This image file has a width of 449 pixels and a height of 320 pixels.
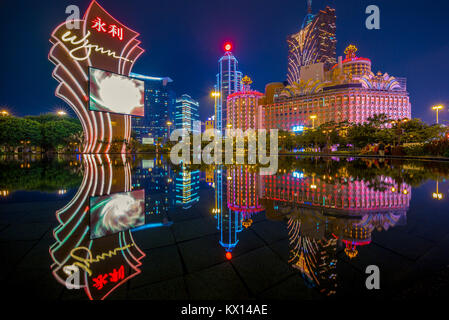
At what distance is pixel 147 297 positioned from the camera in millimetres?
1511

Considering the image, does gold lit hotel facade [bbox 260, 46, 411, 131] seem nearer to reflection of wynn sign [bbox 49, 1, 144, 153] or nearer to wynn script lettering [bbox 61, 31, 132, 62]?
reflection of wynn sign [bbox 49, 1, 144, 153]

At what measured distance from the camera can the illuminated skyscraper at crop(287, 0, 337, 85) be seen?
135125mm

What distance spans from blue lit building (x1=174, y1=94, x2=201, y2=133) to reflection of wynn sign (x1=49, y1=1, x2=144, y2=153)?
12779 centimetres

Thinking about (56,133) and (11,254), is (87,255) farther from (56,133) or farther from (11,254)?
(56,133)

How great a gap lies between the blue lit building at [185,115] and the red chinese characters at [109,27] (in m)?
129

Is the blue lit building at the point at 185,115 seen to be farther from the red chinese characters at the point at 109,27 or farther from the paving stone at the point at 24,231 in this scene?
the paving stone at the point at 24,231

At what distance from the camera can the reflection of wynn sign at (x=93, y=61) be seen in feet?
94.4

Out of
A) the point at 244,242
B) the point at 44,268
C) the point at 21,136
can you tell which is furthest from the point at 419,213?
the point at 21,136

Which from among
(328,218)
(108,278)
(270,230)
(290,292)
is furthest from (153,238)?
(328,218)

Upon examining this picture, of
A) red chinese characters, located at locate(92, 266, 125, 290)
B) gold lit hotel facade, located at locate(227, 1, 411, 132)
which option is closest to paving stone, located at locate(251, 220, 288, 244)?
red chinese characters, located at locate(92, 266, 125, 290)

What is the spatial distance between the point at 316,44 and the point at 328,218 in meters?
166

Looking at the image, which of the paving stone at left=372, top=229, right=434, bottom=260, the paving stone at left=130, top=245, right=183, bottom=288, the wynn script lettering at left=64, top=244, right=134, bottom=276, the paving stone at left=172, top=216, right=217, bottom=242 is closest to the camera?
the paving stone at left=130, top=245, right=183, bottom=288

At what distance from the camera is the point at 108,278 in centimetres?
178
